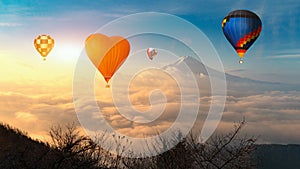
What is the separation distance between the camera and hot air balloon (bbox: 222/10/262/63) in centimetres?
4797

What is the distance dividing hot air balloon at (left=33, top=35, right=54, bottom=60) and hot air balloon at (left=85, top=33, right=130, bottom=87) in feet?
16.7

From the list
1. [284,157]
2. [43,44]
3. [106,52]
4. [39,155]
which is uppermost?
[43,44]

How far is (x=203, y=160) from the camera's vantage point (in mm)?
26109

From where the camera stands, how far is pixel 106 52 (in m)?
47.5

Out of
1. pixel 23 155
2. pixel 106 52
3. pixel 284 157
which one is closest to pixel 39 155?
pixel 23 155

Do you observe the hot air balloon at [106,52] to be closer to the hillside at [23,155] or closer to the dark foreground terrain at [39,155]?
the dark foreground terrain at [39,155]

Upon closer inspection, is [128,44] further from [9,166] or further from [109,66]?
[9,166]

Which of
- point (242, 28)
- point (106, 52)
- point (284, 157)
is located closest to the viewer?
point (106, 52)

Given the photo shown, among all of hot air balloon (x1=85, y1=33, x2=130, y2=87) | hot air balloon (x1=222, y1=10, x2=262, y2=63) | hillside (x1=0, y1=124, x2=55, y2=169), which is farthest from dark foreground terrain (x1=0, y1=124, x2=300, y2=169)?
hot air balloon (x1=222, y1=10, x2=262, y2=63)

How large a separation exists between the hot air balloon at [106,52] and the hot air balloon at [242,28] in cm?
1011

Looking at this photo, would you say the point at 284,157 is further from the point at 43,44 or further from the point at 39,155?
Answer: the point at 39,155

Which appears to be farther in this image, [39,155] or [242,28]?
[242,28]

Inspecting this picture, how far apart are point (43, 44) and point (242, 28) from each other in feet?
65.6

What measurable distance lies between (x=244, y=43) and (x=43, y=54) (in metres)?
20.1
